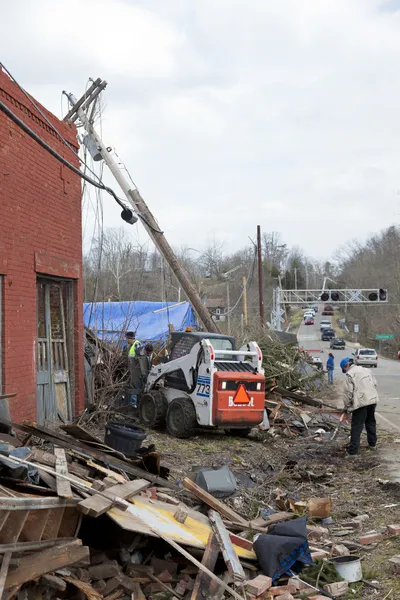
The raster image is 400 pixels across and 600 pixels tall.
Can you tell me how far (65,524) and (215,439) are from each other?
8267 millimetres

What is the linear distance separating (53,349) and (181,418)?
9.36 ft

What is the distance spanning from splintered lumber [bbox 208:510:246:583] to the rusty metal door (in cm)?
603

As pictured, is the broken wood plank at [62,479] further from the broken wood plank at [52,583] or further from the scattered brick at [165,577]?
the scattered brick at [165,577]

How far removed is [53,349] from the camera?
41.9ft

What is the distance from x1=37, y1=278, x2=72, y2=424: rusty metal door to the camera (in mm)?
12102

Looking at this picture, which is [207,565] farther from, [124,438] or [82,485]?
[124,438]

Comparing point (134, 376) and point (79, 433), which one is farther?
point (134, 376)

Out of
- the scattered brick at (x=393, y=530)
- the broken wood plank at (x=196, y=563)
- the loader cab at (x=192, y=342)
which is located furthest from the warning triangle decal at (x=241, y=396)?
the broken wood plank at (x=196, y=563)

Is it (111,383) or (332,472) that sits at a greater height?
(111,383)

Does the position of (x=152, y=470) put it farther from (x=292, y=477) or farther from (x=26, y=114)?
(x=26, y=114)

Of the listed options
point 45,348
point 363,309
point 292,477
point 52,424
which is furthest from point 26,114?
point 363,309

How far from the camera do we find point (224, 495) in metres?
8.40

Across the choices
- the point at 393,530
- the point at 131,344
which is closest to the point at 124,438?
the point at 393,530

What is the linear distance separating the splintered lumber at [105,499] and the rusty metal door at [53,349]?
18.4 ft
